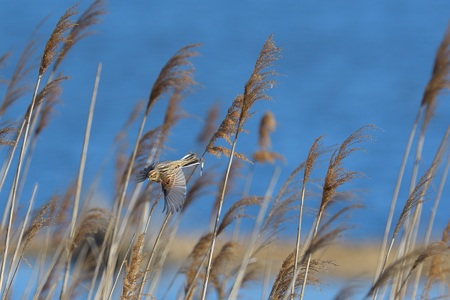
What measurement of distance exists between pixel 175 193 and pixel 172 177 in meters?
0.05

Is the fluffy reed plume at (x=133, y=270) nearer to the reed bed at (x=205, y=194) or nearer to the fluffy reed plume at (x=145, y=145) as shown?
the reed bed at (x=205, y=194)

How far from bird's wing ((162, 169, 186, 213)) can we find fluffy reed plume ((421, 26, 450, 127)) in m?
1.10

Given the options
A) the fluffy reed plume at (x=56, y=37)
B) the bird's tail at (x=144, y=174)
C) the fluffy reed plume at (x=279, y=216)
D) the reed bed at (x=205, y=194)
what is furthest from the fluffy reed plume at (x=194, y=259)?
the fluffy reed plume at (x=56, y=37)

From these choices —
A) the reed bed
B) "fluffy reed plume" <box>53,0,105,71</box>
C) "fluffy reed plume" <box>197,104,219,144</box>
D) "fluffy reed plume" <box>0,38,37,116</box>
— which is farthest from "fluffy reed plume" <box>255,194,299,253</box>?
"fluffy reed plume" <box>197,104,219,144</box>

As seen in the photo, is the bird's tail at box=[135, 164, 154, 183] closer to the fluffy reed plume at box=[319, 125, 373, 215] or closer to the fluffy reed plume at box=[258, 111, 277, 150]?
the fluffy reed plume at box=[319, 125, 373, 215]

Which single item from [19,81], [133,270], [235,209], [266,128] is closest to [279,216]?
[235,209]

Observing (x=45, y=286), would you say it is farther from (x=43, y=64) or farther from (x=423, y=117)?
(x=423, y=117)

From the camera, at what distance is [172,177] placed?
2.82 meters

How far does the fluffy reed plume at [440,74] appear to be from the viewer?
130 inches

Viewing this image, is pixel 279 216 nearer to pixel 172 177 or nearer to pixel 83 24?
pixel 172 177

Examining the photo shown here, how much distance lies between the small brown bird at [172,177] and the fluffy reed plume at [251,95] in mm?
108

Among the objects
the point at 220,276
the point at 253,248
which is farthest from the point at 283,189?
the point at 220,276

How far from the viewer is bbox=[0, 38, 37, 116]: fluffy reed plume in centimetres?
339

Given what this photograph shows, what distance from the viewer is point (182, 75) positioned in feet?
10.2
